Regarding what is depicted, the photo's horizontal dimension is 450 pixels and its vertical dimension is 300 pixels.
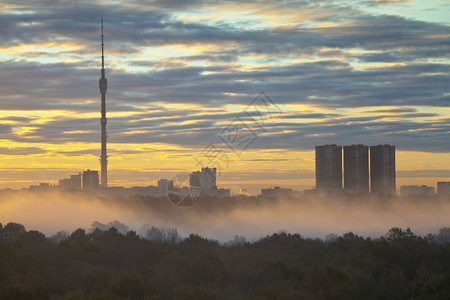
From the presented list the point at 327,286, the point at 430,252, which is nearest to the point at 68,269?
the point at 327,286

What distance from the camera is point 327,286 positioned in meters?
84.2

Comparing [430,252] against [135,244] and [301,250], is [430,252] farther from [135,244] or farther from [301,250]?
[135,244]

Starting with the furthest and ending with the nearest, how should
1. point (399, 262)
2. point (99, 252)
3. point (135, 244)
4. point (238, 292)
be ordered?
point (135, 244) → point (99, 252) → point (399, 262) → point (238, 292)

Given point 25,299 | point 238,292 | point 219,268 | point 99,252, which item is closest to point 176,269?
point 219,268

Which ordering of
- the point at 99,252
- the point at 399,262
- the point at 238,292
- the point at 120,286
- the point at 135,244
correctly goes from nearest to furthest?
the point at 120,286
the point at 238,292
the point at 399,262
the point at 99,252
the point at 135,244

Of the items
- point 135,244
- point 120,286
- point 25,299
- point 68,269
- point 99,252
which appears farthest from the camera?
point 135,244

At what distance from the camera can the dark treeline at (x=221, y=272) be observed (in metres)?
81.1

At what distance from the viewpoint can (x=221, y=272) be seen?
335 feet

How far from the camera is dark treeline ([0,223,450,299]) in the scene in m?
81.1

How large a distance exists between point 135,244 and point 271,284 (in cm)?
4910

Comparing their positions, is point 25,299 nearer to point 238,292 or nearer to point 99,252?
point 238,292

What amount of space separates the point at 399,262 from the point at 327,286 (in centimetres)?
3071

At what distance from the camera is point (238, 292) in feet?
295

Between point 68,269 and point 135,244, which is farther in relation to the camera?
point 135,244
